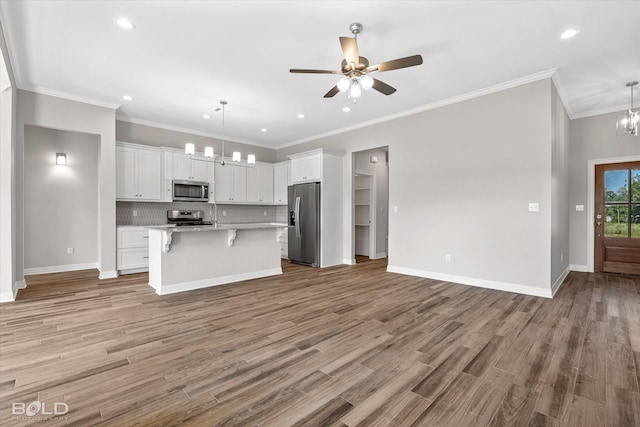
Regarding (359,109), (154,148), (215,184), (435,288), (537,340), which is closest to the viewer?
(537,340)

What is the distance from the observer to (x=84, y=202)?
18.7 ft

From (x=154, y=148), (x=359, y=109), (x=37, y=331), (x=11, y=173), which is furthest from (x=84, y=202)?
(x=359, y=109)

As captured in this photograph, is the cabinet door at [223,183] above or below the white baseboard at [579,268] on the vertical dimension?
above

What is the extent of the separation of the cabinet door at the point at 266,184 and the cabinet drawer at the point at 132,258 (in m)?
2.84

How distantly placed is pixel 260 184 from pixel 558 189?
584 centimetres

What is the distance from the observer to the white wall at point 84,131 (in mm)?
4156

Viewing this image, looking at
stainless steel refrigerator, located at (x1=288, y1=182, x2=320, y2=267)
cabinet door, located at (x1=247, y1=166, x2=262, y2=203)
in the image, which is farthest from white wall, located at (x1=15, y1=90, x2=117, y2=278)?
stainless steel refrigerator, located at (x1=288, y1=182, x2=320, y2=267)

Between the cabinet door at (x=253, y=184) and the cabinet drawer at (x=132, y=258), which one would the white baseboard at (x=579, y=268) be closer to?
the cabinet door at (x=253, y=184)

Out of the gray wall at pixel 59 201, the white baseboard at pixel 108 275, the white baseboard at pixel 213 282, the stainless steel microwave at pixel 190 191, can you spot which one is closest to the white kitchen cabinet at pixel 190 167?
the stainless steel microwave at pixel 190 191

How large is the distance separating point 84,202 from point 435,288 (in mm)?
6573

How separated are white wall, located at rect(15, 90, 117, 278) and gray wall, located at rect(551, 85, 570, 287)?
6712mm

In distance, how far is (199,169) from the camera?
6.27 meters

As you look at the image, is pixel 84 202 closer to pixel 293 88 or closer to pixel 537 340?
pixel 293 88

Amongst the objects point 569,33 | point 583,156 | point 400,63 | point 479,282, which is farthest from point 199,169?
point 583,156
